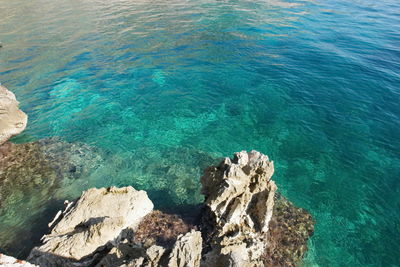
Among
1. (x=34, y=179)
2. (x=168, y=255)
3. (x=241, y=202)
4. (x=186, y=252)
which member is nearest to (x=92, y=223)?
(x=168, y=255)

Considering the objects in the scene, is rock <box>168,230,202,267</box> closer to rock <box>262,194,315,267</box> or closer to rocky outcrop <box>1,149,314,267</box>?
rocky outcrop <box>1,149,314,267</box>

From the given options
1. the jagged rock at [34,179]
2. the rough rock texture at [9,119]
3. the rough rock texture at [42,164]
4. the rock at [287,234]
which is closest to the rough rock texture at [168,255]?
the rock at [287,234]

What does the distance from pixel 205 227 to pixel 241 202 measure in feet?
7.70

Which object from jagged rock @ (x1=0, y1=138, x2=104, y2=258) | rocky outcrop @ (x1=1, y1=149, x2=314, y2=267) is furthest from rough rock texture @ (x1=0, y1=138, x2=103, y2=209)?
rocky outcrop @ (x1=1, y1=149, x2=314, y2=267)

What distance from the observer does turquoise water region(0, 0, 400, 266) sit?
1406cm

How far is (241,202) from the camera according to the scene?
1001 centimetres

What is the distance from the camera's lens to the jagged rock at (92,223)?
9.37 meters

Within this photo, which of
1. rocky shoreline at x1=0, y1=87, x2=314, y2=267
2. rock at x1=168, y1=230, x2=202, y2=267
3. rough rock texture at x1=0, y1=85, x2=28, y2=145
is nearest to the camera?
rock at x1=168, y1=230, x2=202, y2=267

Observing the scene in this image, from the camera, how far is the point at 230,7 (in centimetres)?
4875

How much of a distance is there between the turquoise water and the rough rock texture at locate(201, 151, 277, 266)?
353 cm

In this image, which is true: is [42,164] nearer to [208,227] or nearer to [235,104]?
[208,227]

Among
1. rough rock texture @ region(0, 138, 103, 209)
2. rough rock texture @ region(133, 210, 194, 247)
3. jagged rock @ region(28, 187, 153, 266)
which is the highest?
jagged rock @ region(28, 187, 153, 266)

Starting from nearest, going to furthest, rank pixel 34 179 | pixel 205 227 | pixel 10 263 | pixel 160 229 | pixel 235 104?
1. pixel 10 263
2. pixel 205 227
3. pixel 160 229
4. pixel 34 179
5. pixel 235 104

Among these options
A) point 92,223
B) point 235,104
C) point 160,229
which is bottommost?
point 235,104
